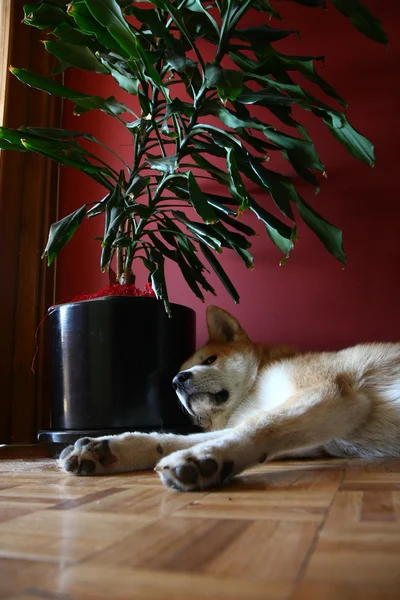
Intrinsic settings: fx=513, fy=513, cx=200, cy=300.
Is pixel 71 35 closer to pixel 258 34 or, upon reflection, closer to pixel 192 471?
pixel 258 34

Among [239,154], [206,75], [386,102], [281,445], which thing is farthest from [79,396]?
[386,102]

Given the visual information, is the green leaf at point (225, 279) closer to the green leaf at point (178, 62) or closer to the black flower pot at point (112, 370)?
the black flower pot at point (112, 370)

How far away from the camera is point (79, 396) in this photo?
1457mm

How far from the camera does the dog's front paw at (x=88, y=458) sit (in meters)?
1.00

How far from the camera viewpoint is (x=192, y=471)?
0.79 m

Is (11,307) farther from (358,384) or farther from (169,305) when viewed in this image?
Answer: (358,384)

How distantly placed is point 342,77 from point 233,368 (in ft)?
3.88

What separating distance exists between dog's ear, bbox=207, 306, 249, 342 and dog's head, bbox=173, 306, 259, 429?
0.05m

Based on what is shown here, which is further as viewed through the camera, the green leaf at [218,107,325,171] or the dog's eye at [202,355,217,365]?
the dog's eye at [202,355,217,365]

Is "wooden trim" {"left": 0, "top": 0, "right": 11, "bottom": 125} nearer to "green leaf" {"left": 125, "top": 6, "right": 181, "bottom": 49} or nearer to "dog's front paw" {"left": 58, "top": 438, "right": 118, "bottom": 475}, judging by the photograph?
"green leaf" {"left": 125, "top": 6, "right": 181, "bottom": 49}

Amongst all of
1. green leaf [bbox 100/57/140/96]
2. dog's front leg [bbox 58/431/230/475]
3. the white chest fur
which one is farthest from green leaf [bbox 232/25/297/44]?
dog's front leg [bbox 58/431/230/475]

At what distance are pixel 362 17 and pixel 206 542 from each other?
4.34 ft

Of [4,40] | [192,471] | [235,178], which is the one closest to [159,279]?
[235,178]

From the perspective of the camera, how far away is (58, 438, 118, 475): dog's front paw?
1004mm
